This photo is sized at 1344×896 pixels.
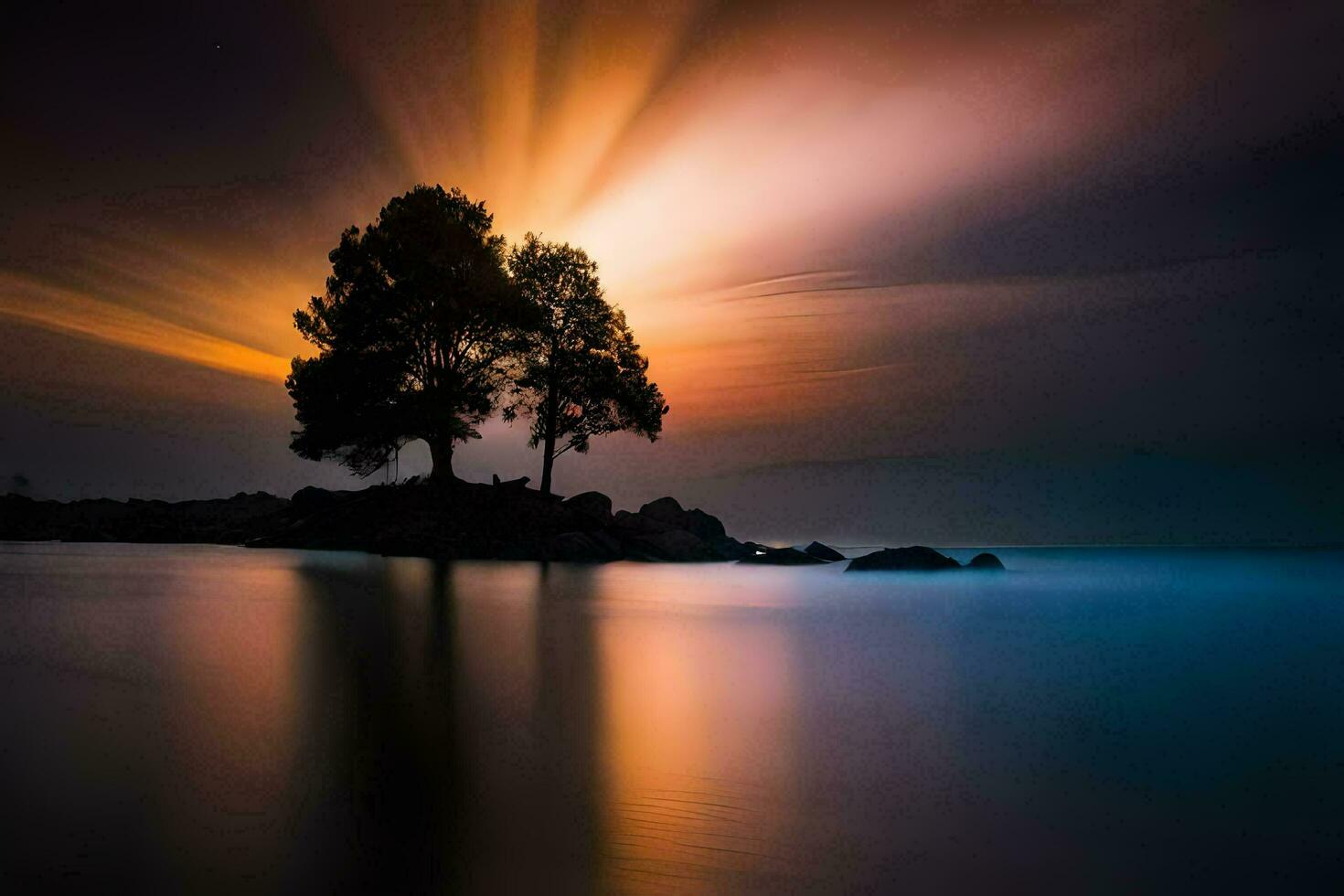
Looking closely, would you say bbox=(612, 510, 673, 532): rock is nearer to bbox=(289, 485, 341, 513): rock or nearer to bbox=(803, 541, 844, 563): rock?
bbox=(803, 541, 844, 563): rock

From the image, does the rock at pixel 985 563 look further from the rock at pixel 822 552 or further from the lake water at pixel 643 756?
the lake water at pixel 643 756

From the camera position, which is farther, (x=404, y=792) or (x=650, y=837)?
(x=404, y=792)

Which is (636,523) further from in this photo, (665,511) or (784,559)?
(784,559)

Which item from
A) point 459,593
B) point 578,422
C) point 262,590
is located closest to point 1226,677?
point 459,593

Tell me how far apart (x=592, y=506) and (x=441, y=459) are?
8.78 metres

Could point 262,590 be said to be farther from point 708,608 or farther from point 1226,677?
point 1226,677

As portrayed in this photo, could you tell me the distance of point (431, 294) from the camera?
43.0m

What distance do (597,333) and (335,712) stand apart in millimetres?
39462

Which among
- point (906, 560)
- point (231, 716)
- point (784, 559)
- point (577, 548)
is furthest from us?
point (784, 559)

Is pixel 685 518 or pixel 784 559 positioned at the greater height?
pixel 685 518

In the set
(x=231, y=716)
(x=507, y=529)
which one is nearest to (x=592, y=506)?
(x=507, y=529)

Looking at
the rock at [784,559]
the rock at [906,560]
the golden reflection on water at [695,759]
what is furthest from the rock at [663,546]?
the golden reflection on water at [695,759]

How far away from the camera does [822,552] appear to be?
4975cm

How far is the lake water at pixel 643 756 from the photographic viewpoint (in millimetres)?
4406
